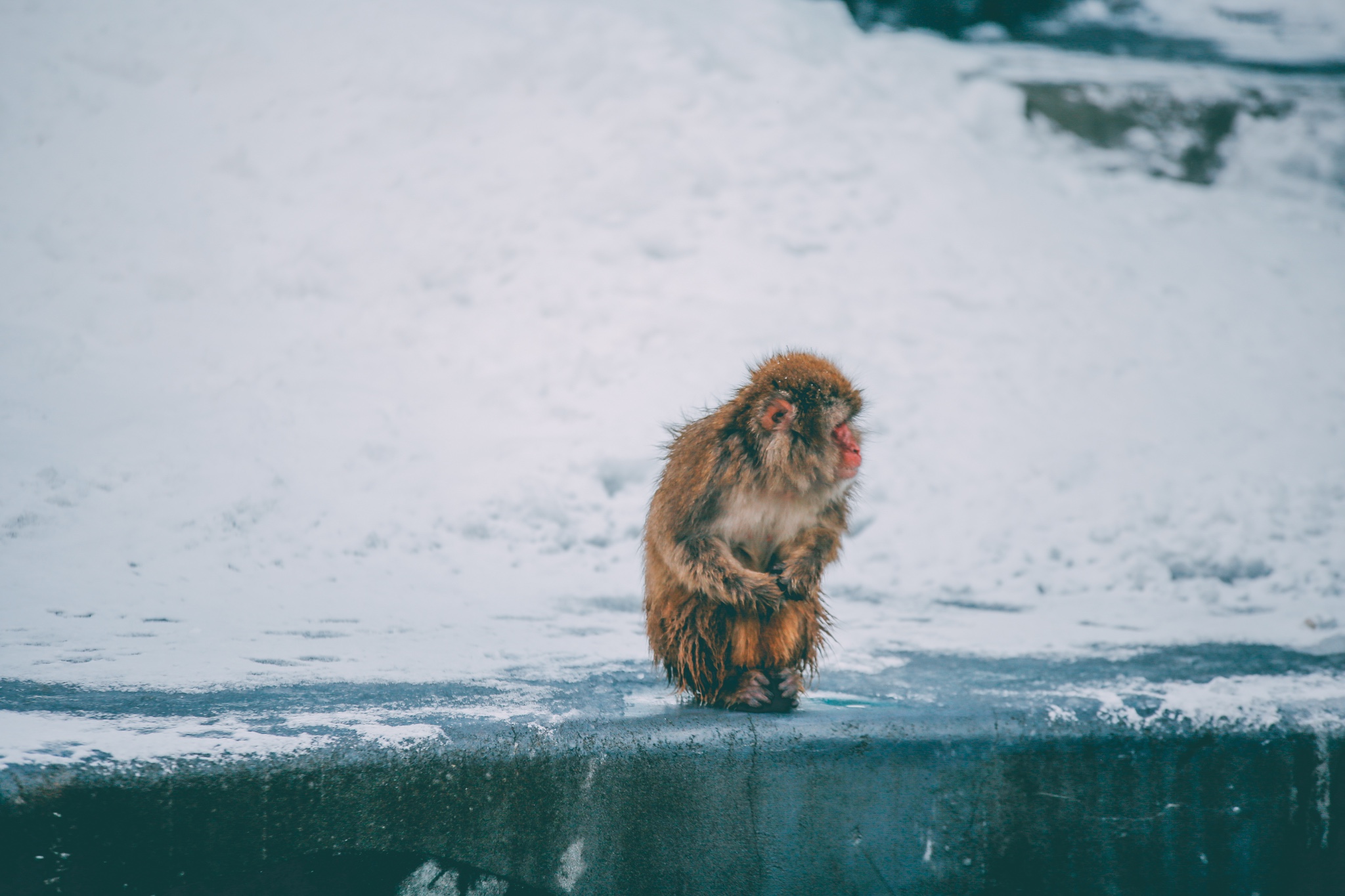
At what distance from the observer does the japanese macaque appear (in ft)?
7.84

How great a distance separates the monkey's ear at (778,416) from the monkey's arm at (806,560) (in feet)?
0.99

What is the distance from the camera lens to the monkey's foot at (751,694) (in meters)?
2.44

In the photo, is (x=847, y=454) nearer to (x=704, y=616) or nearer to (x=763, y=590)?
(x=763, y=590)

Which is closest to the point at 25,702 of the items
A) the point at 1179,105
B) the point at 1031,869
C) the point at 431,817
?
the point at 431,817

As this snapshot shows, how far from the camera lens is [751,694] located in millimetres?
2439

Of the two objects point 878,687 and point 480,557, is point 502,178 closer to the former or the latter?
point 480,557

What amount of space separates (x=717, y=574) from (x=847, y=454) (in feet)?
A: 1.50

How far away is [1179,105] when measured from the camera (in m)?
8.17

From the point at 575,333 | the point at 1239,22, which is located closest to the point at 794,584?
the point at 575,333

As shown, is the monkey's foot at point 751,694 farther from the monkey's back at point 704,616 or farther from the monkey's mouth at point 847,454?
the monkey's mouth at point 847,454

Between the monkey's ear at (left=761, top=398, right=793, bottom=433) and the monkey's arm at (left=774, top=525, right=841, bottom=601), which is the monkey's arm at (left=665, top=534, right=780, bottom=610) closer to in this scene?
the monkey's arm at (left=774, top=525, right=841, bottom=601)

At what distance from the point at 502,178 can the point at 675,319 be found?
178cm

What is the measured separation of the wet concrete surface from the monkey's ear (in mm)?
742

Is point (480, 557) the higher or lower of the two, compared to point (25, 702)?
higher
